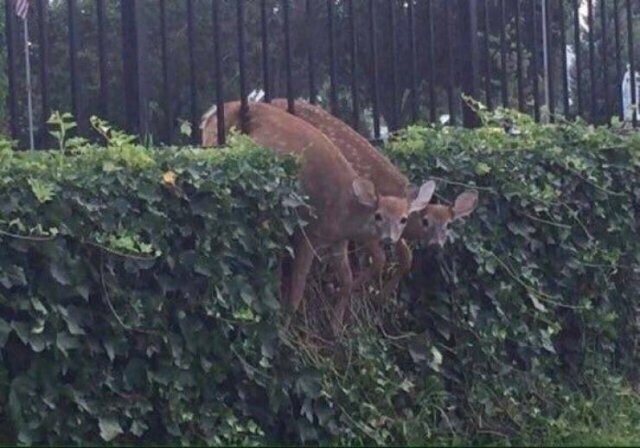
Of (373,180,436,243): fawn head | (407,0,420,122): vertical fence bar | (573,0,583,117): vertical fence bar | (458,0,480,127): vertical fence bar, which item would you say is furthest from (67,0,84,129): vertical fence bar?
(573,0,583,117): vertical fence bar

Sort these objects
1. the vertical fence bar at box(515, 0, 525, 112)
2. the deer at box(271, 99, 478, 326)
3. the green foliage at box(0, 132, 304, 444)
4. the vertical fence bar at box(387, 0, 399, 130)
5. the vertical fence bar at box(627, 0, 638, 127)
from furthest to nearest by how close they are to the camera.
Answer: the vertical fence bar at box(627, 0, 638, 127) < the vertical fence bar at box(515, 0, 525, 112) < the vertical fence bar at box(387, 0, 399, 130) < the deer at box(271, 99, 478, 326) < the green foliage at box(0, 132, 304, 444)

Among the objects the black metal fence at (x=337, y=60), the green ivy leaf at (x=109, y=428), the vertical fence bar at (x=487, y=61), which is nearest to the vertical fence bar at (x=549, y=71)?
the black metal fence at (x=337, y=60)

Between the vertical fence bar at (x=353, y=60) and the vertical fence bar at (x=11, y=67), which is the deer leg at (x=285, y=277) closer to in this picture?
the vertical fence bar at (x=353, y=60)

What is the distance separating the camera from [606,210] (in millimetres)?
7719

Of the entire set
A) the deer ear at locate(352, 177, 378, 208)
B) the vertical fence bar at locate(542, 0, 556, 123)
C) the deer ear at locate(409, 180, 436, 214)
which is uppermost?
the vertical fence bar at locate(542, 0, 556, 123)

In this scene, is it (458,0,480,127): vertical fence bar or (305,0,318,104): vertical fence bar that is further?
(458,0,480,127): vertical fence bar

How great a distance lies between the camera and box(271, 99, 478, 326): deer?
644 cm

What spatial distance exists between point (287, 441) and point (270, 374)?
0.32 m

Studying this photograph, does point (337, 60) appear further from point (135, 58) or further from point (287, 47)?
point (135, 58)

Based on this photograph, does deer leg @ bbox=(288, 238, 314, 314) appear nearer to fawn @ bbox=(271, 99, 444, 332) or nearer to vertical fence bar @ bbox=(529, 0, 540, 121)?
fawn @ bbox=(271, 99, 444, 332)

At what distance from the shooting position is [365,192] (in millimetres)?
6156

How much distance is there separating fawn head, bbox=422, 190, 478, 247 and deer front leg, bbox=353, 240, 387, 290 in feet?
0.73

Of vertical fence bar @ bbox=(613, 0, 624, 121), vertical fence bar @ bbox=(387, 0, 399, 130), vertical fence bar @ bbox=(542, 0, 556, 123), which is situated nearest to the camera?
vertical fence bar @ bbox=(387, 0, 399, 130)

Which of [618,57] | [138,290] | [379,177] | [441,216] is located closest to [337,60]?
[379,177]
